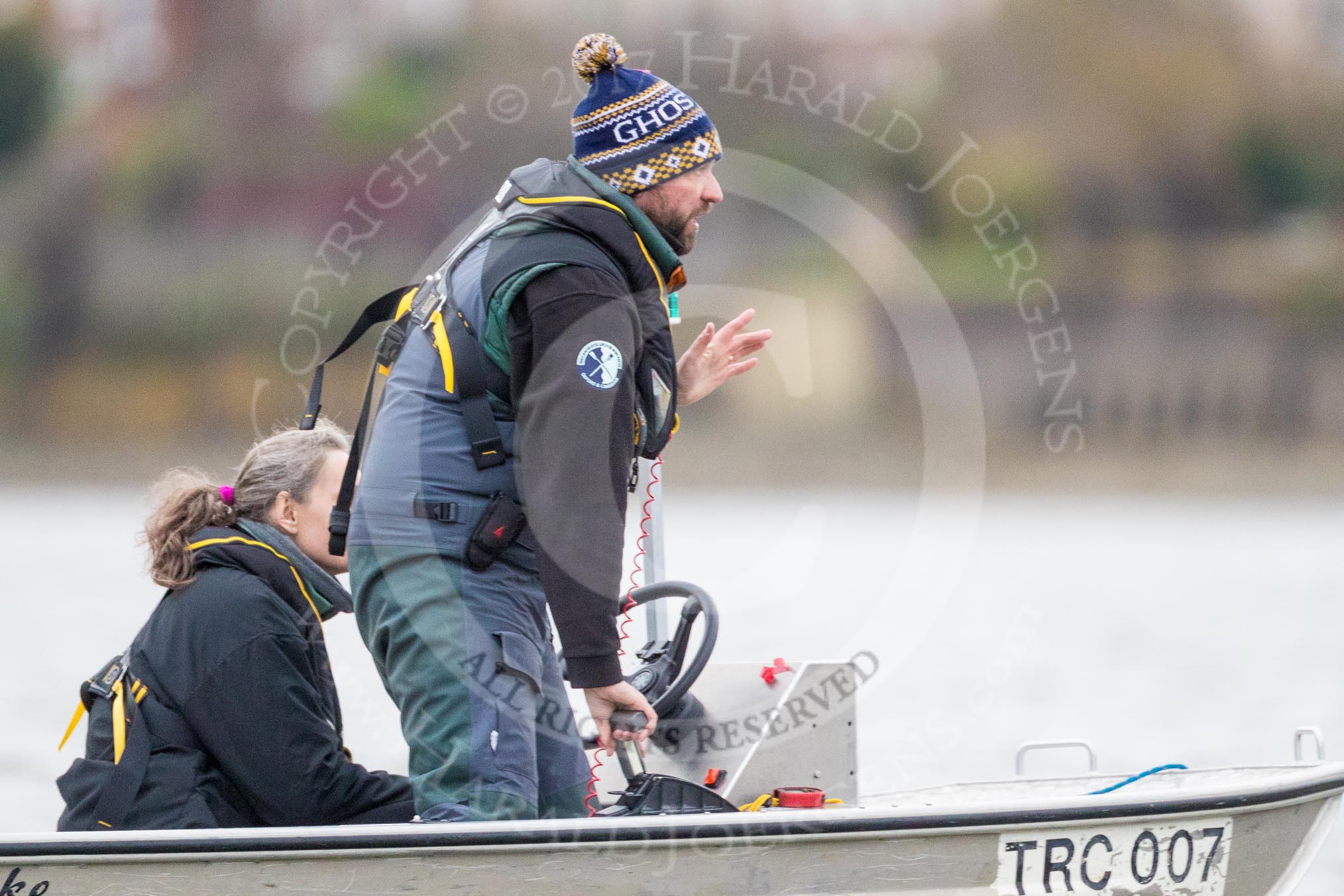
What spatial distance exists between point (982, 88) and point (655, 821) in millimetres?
41127

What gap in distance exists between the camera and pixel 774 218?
32844mm

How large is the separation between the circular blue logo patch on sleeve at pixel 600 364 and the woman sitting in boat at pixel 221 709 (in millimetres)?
821

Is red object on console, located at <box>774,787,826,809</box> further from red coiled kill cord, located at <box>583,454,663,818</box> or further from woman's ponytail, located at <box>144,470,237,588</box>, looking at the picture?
woman's ponytail, located at <box>144,470,237,588</box>

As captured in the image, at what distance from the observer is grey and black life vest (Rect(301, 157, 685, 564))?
9.13 feet

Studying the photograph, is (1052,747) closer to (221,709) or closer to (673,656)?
(673,656)

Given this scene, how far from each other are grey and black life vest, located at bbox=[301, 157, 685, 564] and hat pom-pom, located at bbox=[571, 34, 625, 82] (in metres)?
0.23

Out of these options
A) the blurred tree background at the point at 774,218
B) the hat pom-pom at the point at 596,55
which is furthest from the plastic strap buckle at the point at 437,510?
the blurred tree background at the point at 774,218

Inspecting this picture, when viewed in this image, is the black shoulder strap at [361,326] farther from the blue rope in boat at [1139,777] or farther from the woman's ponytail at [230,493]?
the blue rope in boat at [1139,777]

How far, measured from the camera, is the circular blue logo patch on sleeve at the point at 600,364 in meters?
2.69

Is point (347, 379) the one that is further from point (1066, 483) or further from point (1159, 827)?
point (1159, 827)

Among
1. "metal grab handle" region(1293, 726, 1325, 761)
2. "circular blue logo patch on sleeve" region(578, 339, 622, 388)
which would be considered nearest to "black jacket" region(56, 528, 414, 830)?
"circular blue logo patch on sleeve" region(578, 339, 622, 388)

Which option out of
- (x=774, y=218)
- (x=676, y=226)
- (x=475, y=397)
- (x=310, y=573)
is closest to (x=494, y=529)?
(x=475, y=397)

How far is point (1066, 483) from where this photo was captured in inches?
1252

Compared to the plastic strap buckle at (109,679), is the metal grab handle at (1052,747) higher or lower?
lower
